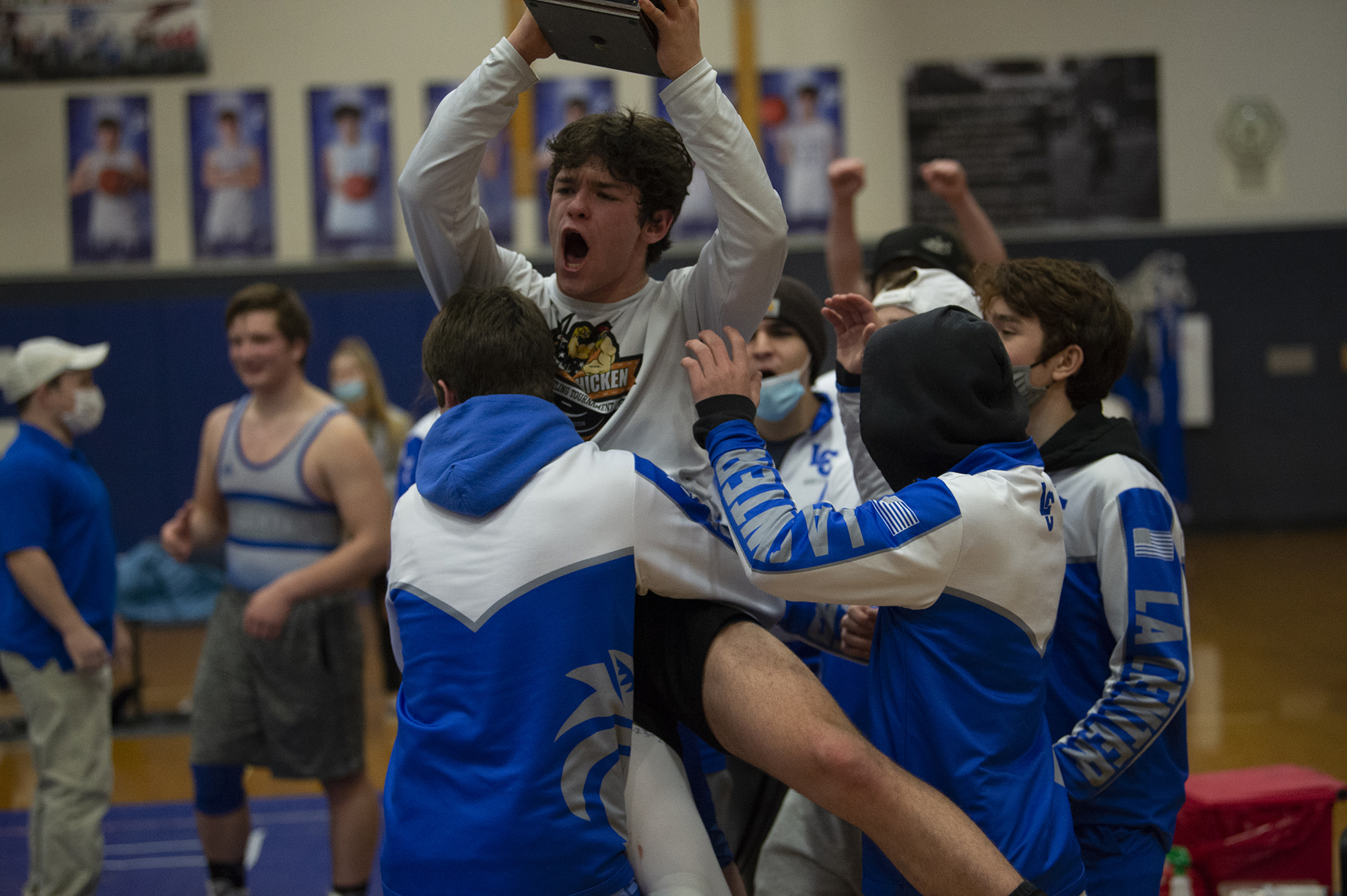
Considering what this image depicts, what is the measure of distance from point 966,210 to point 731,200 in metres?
1.65

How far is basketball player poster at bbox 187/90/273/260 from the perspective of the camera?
1123 cm

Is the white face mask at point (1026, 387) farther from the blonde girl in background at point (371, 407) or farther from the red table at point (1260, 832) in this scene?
the blonde girl in background at point (371, 407)

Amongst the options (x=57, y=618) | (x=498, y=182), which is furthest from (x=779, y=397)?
(x=498, y=182)

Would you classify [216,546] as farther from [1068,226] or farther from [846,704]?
[1068,226]

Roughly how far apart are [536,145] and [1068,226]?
5.48 meters

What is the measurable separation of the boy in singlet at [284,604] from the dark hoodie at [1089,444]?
230 cm

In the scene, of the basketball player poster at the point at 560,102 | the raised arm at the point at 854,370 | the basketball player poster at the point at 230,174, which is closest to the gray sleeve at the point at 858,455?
the raised arm at the point at 854,370

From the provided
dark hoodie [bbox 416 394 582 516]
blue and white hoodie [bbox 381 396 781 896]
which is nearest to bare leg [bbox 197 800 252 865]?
blue and white hoodie [bbox 381 396 781 896]

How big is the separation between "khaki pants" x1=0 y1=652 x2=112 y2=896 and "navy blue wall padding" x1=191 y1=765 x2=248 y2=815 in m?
0.35

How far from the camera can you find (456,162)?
6.73 ft

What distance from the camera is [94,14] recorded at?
36.1 feet

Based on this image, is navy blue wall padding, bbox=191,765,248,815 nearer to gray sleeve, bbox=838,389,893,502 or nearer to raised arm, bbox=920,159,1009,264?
gray sleeve, bbox=838,389,893,502

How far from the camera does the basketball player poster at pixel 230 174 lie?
11.2 m

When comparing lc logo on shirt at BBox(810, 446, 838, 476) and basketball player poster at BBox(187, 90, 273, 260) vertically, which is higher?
basketball player poster at BBox(187, 90, 273, 260)
